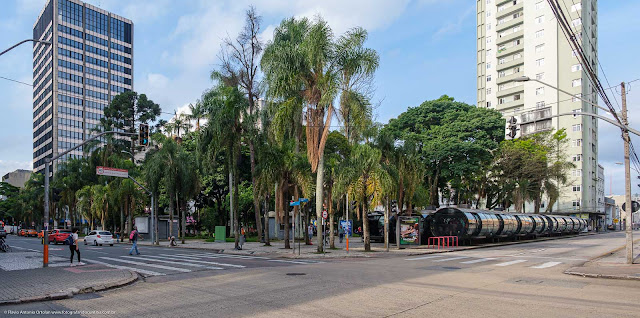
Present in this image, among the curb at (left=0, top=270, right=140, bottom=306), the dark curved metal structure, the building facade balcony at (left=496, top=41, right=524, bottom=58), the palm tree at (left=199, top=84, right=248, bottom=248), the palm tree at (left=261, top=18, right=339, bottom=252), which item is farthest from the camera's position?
the building facade balcony at (left=496, top=41, right=524, bottom=58)

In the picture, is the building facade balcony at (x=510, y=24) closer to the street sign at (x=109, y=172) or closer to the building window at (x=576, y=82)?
the building window at (x=576, y=82)

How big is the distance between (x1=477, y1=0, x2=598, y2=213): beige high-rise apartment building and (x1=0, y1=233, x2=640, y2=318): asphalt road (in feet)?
212

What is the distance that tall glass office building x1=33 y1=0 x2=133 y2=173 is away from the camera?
109m

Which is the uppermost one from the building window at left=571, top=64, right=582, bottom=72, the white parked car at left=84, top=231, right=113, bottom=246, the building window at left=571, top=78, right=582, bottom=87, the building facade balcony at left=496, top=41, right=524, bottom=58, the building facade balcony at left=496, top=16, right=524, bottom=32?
→ the building facade balcony at left=496, top=16, right=524, bottom=32

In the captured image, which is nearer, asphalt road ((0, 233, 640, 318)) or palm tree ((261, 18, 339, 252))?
asphalt road ((0, 233, 640, 318))

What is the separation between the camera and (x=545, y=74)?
77438 mm

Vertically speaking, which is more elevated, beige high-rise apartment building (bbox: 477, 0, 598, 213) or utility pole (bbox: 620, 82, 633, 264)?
beige high-rise apartment building (bbox: 477, 0, 598, 213)

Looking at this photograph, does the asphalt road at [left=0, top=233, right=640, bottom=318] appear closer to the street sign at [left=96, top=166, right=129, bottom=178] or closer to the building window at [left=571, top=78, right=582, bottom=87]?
the street sign at [left=96, top=166, right=129, bottom=178]

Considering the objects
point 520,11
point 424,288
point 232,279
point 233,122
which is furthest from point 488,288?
point 520,11

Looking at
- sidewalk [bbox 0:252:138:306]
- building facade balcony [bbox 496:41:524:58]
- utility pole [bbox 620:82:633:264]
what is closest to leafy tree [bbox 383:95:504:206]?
utility pole [bbox 620:82:633:264]

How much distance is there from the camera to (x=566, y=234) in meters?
63.8

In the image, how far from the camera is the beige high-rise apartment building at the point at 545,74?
7488cm

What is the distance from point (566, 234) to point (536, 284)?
57.6 m

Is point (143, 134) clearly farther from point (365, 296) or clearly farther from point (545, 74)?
point (545, 74)
